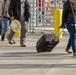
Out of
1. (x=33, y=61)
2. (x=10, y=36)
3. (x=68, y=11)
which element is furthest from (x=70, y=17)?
(x=10, y=36)

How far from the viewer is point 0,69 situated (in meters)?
8.20

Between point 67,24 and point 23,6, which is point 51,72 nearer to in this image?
point 67,24

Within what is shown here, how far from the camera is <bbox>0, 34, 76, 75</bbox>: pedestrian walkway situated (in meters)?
8.00

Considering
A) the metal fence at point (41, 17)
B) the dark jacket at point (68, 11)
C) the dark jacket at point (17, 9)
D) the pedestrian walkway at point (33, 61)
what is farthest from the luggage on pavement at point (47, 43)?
the metal fence at point (41, 17)

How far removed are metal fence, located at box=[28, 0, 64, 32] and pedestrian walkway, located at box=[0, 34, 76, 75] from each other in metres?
4.74

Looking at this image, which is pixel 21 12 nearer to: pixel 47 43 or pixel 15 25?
pixel 15 25

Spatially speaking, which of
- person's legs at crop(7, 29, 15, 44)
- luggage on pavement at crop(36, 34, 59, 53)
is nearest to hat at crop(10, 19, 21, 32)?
person's legs at crop(7, 29, 15, 44)

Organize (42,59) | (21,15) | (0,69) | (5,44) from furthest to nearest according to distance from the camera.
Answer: (5,44)
(21,15)
(42,59)
(0,69)

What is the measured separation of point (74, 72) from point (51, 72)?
19.3 inches

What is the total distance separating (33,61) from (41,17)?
27.4 feet

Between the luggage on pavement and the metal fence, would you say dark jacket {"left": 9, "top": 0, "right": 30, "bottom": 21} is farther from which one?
the metal fence

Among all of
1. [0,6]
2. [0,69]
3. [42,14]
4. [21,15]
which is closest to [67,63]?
[0,69]

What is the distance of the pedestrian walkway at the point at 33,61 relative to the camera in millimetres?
8002

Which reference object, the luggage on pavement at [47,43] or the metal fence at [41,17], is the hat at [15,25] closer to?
the luggage on pavement at [47,43]
